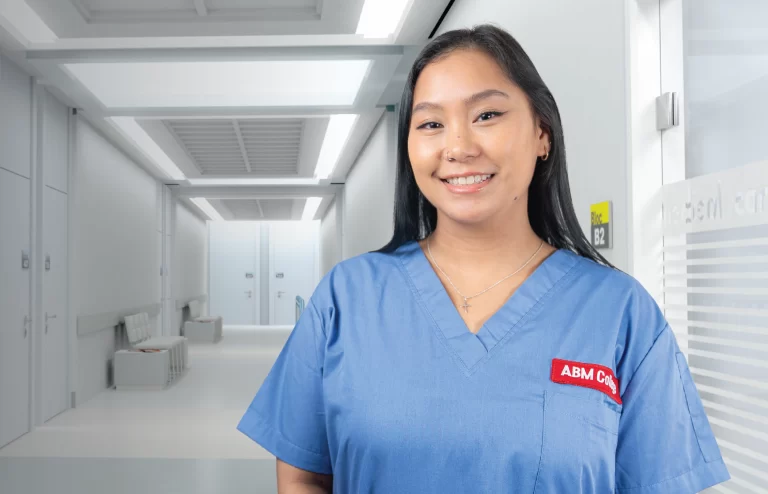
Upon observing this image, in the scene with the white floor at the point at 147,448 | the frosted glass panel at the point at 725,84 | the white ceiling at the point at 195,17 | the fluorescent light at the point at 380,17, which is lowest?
the white floor at the point at 147,448

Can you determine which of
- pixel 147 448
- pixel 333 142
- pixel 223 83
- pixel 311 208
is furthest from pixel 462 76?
pixel 311 208

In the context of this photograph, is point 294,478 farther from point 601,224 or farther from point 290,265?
point 290,265

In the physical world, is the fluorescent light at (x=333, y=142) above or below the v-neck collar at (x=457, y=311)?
above

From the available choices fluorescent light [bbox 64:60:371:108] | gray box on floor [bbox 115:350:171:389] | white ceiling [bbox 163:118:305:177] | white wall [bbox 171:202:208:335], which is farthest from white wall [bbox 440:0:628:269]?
white wall [bbox 171:202:208:335]

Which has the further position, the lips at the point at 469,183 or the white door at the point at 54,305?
the white door at the point at 54,305

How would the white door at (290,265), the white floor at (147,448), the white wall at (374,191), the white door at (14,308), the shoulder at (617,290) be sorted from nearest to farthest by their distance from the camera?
1. the shoulder at (617,290)
2. the white floor at (147,448)
3. the white door at (14,308)
4. the white wall at (374,191)
5. the white door at (290,265)

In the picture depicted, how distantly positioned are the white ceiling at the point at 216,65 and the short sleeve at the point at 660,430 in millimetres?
3569

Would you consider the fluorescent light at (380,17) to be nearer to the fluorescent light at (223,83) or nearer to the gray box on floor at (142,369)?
the fluorescent light at (223,83)

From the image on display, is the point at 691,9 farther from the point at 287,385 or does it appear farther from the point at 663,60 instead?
the point at 287,385

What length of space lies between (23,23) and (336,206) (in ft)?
25.4

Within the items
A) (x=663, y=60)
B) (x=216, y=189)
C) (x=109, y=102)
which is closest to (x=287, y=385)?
(x=663, y=60)

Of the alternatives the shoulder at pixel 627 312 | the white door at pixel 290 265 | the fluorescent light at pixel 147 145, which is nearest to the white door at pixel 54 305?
the fluorescent light at pixel 147 145

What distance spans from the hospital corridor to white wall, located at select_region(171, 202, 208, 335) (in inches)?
13.7

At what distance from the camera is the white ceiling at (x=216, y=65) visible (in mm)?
4359
